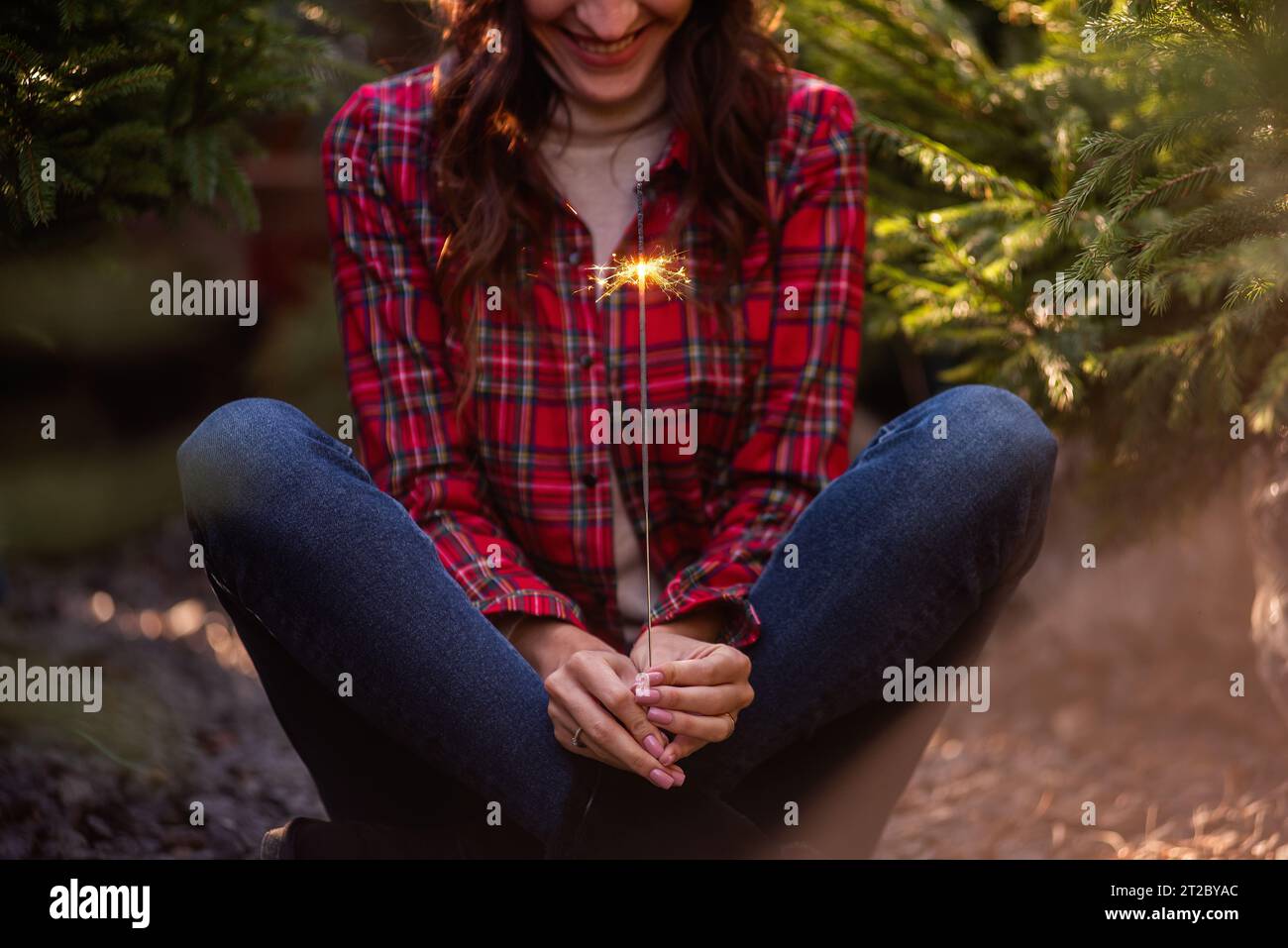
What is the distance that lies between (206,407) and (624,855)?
1800 mm

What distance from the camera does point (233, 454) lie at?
4.19 ft

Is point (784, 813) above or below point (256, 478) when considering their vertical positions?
below

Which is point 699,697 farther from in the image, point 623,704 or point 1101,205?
point 1101,205

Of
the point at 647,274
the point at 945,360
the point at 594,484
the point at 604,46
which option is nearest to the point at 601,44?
the point at 604,46

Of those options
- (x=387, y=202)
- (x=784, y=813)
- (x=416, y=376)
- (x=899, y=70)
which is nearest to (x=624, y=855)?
(x=784, y=813)

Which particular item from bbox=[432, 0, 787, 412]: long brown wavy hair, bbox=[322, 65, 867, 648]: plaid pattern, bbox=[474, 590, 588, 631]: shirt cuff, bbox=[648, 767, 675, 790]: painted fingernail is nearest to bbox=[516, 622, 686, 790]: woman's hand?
bbox=[648, 767, 675, 790]: painted fingernail

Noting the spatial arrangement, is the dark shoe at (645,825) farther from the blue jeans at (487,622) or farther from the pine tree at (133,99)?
the pine tree at (133,99)

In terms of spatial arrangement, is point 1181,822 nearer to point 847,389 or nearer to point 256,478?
point 847,389

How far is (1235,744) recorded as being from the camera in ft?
6.39

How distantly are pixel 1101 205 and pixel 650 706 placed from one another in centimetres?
101

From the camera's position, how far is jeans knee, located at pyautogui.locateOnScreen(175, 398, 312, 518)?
1266mm

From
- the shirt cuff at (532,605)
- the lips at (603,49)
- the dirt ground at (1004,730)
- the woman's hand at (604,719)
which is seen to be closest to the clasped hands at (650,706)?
the woman's hand at (604,719)

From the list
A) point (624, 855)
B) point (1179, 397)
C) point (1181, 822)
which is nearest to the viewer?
point (624, 855)

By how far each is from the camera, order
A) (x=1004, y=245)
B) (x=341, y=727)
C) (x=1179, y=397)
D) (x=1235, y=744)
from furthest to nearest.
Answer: (x=1235, y=744) < (x=1004, y=245) < (x=1179, y=397) < (x=341, y=727)
